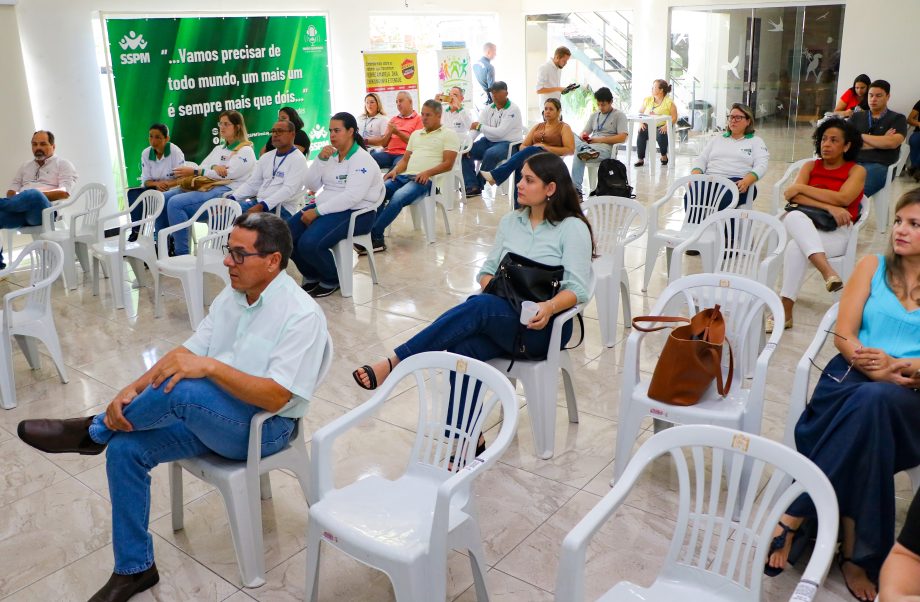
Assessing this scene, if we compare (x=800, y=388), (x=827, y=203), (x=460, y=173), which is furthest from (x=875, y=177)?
(x=800, y=388)

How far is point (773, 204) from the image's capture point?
18.9 feet

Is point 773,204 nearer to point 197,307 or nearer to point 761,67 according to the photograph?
point 197,307

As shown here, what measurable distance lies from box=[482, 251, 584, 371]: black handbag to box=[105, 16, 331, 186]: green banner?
6.06 metres

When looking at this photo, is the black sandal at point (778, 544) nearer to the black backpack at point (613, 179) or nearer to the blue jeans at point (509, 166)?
the black backpack at point (613, 179)

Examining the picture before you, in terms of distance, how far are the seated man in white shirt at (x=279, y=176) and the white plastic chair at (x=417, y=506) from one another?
361 centimetres

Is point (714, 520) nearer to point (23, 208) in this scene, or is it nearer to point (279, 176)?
point (279, 176)

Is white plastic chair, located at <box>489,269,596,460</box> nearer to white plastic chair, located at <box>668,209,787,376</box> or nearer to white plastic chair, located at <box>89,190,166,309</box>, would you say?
white plastic chair, located at <box>668,209,787,376</box>

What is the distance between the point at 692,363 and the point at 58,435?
2026 millimetres

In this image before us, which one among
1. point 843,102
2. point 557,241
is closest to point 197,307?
point 557,241

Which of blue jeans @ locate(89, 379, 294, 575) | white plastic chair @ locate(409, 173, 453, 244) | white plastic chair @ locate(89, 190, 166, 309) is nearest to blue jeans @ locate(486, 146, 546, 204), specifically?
white plastic chair @ locate(409, 173, 453, 244)

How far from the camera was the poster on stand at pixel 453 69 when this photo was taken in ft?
36.6

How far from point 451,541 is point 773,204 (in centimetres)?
451

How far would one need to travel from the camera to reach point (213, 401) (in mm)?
2348

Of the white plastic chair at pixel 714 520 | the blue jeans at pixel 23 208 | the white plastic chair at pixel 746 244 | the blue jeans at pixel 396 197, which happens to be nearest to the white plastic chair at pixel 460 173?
the blue jeans at pixel 396 197
